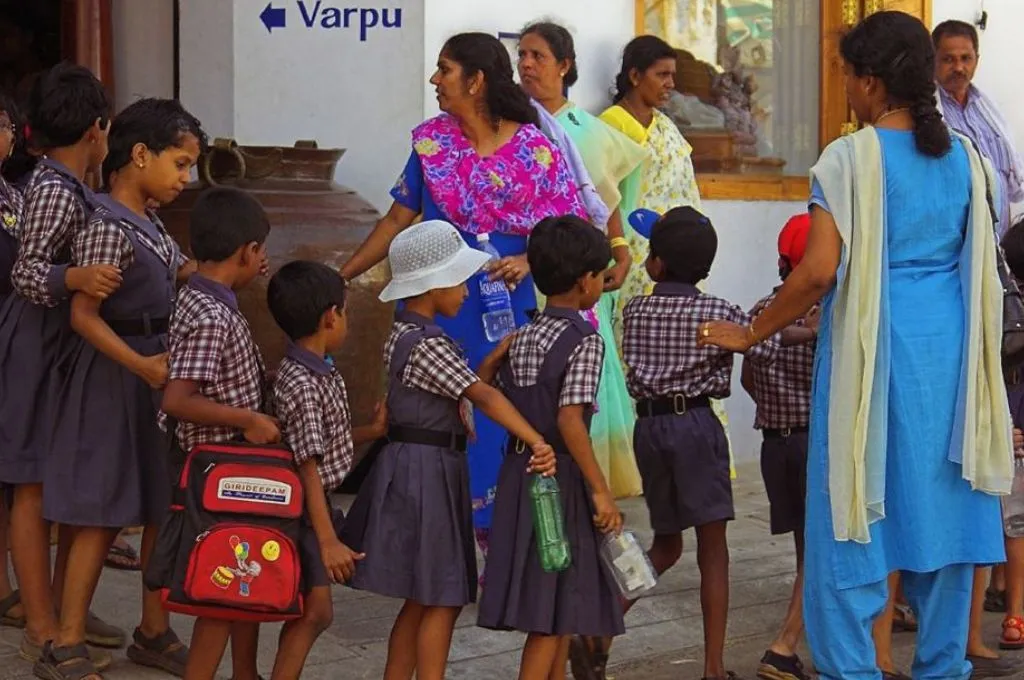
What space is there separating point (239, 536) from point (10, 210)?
1.56m

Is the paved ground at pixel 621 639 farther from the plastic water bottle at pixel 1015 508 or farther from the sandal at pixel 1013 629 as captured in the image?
the plastic water bottle at pixel 1015 508

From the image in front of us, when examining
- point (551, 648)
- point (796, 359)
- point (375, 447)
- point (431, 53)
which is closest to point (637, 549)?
point (551, 648)

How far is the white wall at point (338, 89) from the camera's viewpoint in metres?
6.82

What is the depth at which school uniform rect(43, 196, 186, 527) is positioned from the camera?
4395mm

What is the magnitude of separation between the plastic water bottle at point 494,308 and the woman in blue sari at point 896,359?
1197 millimetres

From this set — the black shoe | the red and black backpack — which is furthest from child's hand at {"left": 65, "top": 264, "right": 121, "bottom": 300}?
the black shoe

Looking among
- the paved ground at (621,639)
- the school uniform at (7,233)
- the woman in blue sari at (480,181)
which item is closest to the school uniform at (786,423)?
the paved ground at (621,639)

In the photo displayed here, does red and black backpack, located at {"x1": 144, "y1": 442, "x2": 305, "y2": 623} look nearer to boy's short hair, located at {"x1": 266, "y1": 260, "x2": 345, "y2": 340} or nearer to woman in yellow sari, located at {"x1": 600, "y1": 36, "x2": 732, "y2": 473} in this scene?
boy's short hair, located at {"x1": 266, "y1": 260, "x2": 345, "y2": 340}

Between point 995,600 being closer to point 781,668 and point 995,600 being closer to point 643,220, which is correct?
point 781,668

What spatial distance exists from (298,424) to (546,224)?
0.79 m

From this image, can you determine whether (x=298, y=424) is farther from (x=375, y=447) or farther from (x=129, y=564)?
(x=129, y=564)

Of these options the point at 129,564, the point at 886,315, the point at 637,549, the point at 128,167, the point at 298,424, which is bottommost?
the point at 129,564

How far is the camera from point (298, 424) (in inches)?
156

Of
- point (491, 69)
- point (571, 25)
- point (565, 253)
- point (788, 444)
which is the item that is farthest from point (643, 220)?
point (571, 25)
